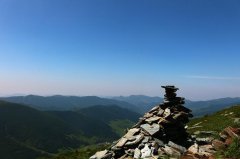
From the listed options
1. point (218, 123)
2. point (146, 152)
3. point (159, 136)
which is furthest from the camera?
point (218, 123)

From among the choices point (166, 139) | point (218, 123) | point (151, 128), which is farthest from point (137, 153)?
point (218, 123)

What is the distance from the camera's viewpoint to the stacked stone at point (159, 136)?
82.7ft

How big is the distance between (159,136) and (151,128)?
1102mm

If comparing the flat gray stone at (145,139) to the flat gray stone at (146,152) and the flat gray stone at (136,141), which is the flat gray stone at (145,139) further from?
the flat gray stone at (146,152)

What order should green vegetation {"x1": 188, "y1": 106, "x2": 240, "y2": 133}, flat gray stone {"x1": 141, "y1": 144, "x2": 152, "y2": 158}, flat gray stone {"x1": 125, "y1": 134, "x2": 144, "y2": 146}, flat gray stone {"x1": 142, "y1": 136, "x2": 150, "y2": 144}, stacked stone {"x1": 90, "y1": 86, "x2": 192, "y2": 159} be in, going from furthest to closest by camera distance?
green vegetation {"x1": 188, "y1": 106, "x2": 240, "y2": 133} → flat gray stone {"x1": 125, "y1": 134, "x2": 144, "y2": 146} → flat gray stone {"x1": 142, "y1": 136, "x2": 150, "y2": 144} → stacked stone {"x1": 90, "y1": 86, "x2": 192, "y2": 159} → flat gray stone {"x1": 141, "y1": 144, "x2": 152, "y2": 158}

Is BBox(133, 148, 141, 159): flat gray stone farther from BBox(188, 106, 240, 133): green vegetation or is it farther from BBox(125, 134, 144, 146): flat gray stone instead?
BBox(188, 106, 240, 133): green vegetation

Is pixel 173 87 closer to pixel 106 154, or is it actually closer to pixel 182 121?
pixel 182 121

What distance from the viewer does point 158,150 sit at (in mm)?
25016

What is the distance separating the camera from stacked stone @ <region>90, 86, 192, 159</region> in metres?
25.2

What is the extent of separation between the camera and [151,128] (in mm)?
28219

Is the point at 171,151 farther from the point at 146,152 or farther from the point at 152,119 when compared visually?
the point at 152,119

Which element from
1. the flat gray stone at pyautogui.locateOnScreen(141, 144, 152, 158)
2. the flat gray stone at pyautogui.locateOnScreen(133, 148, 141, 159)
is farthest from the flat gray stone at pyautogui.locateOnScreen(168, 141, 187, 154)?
the flat gray stone at pyautogui.locateOnScreen(133, 148, 141, 159)

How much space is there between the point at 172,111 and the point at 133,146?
6279 mm

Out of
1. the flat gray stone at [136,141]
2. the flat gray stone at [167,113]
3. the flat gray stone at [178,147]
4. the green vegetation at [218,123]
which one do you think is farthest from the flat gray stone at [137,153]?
the green vegetation at [218,123]
